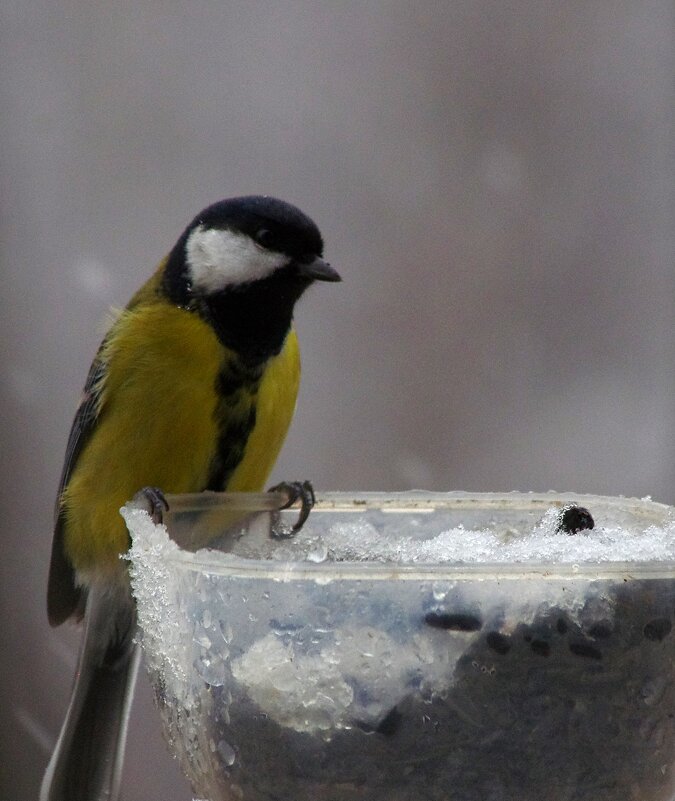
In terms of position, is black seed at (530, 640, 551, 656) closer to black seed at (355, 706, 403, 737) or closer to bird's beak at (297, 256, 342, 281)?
black seed at (355, 706, 403, 737)

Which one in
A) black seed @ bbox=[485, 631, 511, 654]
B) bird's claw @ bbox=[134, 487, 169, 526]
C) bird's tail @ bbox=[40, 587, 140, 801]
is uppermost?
black seed @ bbox=[485, 631, 511, 654]

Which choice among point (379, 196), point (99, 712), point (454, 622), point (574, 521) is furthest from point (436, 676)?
point (379, 196)

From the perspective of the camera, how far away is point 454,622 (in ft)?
1.60

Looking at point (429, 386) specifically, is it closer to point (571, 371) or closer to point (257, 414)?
point (571, 371)

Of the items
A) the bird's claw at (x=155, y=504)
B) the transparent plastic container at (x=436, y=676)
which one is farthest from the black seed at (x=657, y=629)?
the bird's claw at (x=155, y=504)

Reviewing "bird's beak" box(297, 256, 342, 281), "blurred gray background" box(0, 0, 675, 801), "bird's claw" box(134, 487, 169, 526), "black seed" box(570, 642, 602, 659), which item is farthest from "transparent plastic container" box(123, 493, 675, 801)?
"blurred gray background" box(0, 0, 675, 801)

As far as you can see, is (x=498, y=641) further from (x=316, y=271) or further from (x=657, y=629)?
(x=316, y=271)

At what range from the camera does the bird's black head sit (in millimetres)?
893

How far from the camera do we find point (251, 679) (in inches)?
19.9

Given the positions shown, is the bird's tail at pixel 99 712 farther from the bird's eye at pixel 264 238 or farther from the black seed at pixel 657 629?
the black seed at pixel 657 629

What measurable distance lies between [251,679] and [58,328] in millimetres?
1004

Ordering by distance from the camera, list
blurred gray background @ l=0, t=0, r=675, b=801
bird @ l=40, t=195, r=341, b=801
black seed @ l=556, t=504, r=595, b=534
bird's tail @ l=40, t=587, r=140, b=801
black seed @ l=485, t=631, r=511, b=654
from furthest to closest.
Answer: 1. blurred gray background @ l=0, t=0, r=675, b=801
2. bird @ l=40, t=195, r=341, b=801
3. bird's tail @ l=40, t=587, r=140, b=801
4. black seed @ l=556, t=504, r=595, b=534
5. black seed @ l=485, t=631, r=511, b=654

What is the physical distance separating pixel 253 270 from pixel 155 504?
30 cm

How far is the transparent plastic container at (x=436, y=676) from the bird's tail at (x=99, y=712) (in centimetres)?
29
